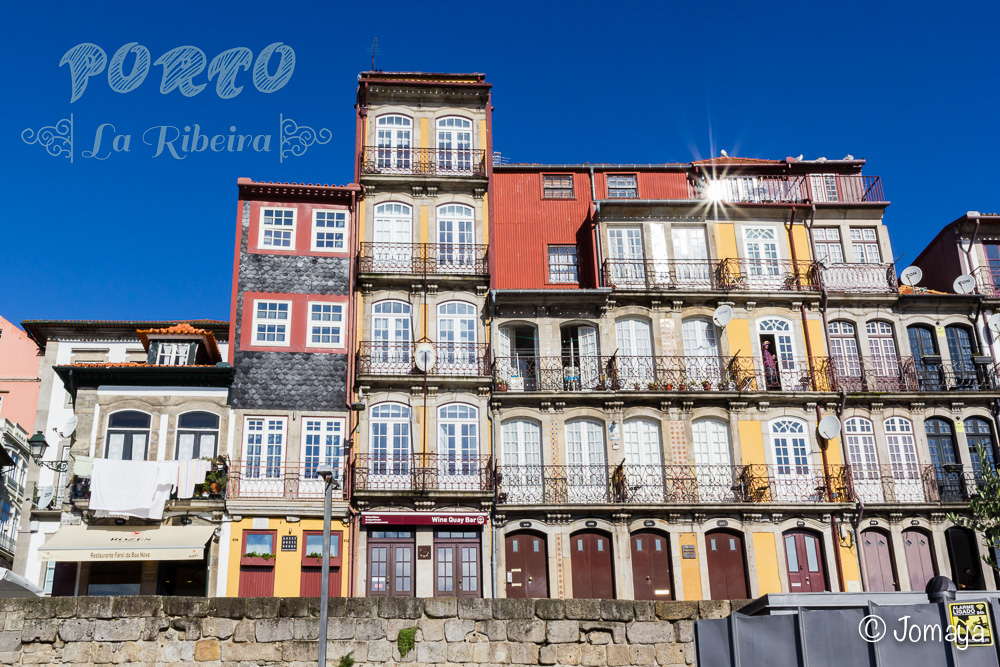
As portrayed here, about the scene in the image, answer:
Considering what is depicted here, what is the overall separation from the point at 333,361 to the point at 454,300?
13.2ft

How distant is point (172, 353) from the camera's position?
2959 centimetres

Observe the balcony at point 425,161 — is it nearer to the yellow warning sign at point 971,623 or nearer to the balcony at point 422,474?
the balcony at point 422,474

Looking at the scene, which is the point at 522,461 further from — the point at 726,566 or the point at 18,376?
the point at 18,376

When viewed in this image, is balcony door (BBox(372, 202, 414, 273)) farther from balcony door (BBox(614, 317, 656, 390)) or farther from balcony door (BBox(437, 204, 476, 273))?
balcony door (BBox(614, 317, 656, 390))

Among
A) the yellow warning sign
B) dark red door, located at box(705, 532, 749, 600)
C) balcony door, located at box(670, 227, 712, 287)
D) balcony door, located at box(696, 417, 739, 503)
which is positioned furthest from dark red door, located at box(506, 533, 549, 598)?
the yellow warning sign

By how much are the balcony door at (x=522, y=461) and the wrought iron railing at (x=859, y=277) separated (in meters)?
10.4

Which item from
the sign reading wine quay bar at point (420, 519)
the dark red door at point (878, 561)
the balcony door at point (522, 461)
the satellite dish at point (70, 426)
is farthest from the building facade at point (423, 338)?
the dark red door at point (878, 561)

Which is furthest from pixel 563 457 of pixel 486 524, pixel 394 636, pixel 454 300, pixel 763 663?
pixel 763 663

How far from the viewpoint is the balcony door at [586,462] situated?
92.8 ft

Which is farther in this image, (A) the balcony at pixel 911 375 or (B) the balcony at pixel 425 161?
(B) the balcony at pixel 425 161

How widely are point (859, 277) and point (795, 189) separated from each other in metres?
3.61

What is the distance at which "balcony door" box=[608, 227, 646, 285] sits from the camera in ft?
102

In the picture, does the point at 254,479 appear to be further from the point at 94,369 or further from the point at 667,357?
the point at 667,357

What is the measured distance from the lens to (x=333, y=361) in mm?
28938
